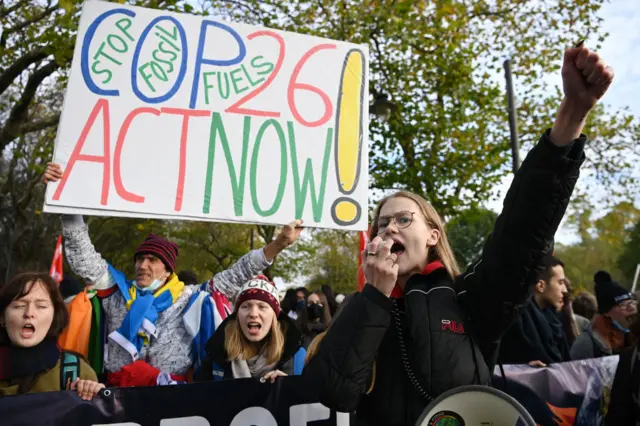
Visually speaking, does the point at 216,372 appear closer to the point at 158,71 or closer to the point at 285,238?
the point at 285,238

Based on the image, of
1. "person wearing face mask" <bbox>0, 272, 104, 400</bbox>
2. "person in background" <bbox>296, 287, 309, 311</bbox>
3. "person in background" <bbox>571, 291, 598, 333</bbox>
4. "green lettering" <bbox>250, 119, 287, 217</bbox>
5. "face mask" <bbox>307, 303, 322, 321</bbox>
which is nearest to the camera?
"person wearing face mask" <bbox>0, 272, 104, 400</bbox>

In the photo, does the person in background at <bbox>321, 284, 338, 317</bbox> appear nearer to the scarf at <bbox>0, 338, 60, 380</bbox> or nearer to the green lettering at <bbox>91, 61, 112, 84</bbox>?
the green lettering at <bbox>91, 61, 112, 84</bbox>

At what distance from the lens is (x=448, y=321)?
4.80ft

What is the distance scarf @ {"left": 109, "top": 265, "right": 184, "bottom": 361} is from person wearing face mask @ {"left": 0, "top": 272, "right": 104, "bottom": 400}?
0.46 meters

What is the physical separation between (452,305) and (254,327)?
5.38 feet

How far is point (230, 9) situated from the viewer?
863 cm

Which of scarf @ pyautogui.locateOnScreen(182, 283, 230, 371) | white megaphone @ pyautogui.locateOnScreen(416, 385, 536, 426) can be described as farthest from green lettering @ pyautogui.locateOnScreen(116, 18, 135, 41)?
white megaphone @ pyautogui.locateOnScreen(416, 385, 536, 426)

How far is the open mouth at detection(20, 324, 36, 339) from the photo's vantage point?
2352mm

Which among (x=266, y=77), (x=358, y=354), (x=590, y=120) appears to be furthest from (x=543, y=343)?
(x=590, y=120)

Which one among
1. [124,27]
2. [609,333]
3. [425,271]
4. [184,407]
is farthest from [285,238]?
[609,333]

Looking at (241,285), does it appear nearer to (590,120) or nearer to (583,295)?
(583,295)

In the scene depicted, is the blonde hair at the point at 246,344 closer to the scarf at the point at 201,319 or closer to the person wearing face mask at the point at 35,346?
the scarf at the point at 201,319

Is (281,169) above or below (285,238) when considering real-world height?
above

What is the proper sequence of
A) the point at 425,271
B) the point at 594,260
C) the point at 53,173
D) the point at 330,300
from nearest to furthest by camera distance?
1. the point at 425,271
2. the point at 53,173
3. the point at 330,300
4. the point at 594,260
